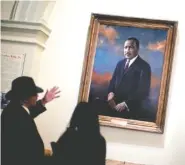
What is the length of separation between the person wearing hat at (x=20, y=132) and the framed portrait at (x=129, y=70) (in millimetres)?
1172

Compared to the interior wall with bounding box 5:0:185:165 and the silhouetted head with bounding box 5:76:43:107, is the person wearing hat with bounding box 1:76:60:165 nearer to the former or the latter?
the silhouetted head with bounding box 5:76:43:107

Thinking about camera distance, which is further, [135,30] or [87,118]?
[135,30]

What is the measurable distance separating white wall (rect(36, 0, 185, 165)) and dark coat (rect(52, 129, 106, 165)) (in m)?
1.33

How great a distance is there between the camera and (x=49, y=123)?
4.21 m

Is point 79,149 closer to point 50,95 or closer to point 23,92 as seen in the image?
point 23,92

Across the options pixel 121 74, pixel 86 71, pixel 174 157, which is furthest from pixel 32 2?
pixel 174 157

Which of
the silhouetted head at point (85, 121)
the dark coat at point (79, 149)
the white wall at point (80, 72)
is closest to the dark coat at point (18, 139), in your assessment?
the dark coat at point (79, 149)

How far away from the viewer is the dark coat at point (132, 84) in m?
4.07

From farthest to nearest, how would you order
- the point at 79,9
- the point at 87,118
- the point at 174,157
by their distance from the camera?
the point at 79,9
the point at 174,157
the point at 87,118

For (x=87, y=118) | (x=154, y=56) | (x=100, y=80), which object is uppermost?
(x=154, y=56)

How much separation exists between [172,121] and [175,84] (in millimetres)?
418

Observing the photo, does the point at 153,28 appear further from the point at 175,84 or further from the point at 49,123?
the point at 49,123

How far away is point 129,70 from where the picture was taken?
414 cm

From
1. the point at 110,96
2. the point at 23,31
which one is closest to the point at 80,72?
the point at 110,96
